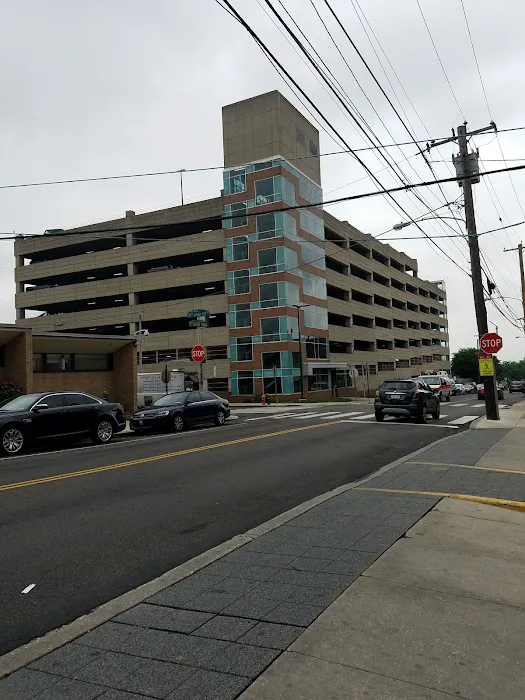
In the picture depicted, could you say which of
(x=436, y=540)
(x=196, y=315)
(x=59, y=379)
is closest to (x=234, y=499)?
(x=436, y=540)

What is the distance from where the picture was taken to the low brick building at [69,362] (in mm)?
22891

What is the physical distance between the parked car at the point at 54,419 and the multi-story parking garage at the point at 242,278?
27.9 meters

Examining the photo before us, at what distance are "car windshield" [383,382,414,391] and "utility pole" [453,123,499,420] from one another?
106 inches

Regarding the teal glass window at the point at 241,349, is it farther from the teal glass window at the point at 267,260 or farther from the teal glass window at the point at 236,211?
the teal glass window at the point at 236,211

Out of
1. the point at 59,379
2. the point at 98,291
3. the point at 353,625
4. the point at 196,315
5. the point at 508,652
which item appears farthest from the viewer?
the point at 98,291

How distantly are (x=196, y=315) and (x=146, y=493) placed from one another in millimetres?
26675

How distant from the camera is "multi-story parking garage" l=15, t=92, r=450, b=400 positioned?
50969mm

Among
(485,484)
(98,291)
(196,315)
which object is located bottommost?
(485,484)

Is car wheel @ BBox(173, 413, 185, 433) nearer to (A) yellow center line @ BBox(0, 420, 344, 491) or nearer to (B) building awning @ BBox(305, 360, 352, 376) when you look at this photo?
(A) yellow center line @ BBox(0, 420, 344, 491)

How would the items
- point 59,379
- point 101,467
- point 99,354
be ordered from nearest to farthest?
1. point 101,467
2. point 59,379
3. point 99,354

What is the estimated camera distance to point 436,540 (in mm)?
5328

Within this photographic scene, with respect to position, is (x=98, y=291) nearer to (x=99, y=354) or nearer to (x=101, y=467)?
(x=99, y=354)

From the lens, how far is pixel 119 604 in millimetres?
4016

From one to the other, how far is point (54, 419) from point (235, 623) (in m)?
12.0
